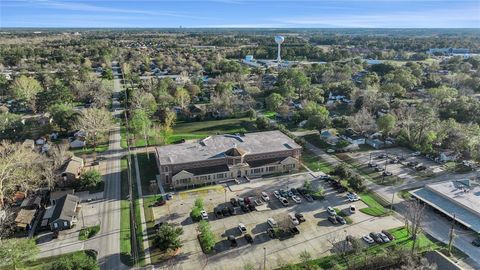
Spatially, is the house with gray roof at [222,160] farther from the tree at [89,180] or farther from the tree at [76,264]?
the tree at [76,264]

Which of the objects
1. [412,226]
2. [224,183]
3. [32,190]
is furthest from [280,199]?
[32,190]

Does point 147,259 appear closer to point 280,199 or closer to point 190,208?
point 190,208

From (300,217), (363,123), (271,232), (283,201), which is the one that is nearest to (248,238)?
(271,232)

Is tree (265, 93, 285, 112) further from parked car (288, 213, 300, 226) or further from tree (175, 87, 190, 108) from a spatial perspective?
parked car (288, 213, 300, 226)

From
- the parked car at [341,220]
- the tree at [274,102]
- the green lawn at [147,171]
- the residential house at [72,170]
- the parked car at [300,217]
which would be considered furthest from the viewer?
the tree at [274,102]

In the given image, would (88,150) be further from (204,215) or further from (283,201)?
(283,201)

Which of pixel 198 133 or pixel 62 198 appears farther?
pixel 198 133

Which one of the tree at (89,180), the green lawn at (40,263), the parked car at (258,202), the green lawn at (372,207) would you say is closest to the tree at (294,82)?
the green lawn at (372,207)
